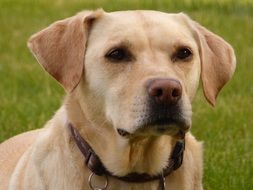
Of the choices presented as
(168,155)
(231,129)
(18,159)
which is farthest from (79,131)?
(231,129)

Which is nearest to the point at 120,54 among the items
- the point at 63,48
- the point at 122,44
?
the point at 122,44

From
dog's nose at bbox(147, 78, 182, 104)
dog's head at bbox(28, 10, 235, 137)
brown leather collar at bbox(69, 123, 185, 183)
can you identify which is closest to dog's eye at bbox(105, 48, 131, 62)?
dog's head at bbox(28, 10, 235, 137)

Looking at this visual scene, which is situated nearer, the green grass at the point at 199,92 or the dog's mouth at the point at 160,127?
the dog's mouth at the point at 160,127

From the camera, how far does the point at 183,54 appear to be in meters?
4.99

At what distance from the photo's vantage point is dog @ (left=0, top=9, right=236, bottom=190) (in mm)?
4836

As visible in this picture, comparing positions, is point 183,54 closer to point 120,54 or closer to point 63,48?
point 120,54

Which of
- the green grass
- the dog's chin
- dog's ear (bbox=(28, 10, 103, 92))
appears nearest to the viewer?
the dog's chin

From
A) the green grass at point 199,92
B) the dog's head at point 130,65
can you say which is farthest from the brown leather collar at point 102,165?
the green grass at point 199,92

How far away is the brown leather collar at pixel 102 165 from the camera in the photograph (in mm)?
4996

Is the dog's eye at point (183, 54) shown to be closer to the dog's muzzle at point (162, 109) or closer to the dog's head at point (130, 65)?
the dog's head at point (130, 65)

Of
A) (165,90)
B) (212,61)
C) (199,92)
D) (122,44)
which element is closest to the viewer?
(165,90)

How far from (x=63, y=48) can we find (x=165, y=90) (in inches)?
31.4

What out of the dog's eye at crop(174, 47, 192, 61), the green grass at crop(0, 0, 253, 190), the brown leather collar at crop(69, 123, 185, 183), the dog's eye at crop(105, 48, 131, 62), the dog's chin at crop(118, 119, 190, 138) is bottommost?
the green grass at crop(0, 0, 253, 190)

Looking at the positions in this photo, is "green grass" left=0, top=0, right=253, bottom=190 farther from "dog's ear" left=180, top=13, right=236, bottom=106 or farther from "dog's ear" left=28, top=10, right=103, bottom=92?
"dog's ear" left=28, top=10, right=103, bottom=92
